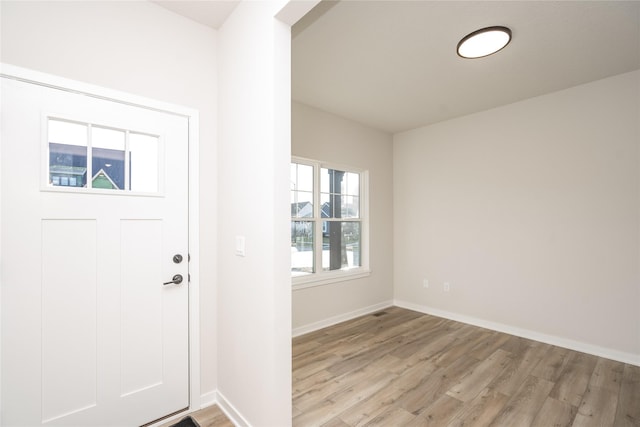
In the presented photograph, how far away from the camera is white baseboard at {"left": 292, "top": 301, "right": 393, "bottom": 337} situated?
11.7ft

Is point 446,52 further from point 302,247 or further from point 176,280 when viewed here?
point 176,280

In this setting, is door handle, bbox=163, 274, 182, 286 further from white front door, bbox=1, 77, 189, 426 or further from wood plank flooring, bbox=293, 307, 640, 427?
wood plank flooring, bbox=293, 307, 640, 427

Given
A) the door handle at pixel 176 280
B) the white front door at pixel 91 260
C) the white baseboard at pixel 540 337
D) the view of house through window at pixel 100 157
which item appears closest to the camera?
the white front door at pixel 91 260

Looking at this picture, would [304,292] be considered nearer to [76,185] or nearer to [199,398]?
[199,398]

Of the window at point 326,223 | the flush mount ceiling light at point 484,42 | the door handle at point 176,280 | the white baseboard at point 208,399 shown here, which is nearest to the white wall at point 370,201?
the window at point 326,223

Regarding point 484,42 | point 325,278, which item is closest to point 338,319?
point 325,278

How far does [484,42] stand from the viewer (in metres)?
2.33

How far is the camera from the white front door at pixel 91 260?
5.03 feet

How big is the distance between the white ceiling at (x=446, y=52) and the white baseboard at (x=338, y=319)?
2.78 m

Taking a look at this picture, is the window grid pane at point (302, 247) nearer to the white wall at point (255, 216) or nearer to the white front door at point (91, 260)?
the white wall at point (255, 216)

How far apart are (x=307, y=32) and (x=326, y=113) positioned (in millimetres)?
1630

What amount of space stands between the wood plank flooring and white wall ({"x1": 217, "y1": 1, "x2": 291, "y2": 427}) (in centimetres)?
52

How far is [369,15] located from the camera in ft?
6.90

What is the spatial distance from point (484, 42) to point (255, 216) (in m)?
2.26
